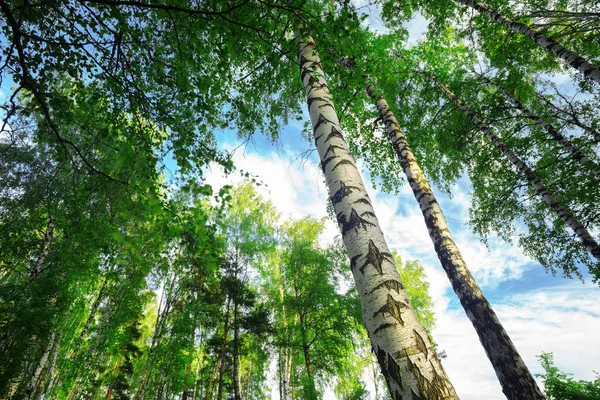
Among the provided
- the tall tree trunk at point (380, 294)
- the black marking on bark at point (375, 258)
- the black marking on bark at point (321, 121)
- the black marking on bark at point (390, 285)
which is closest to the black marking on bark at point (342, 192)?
the tall tree trunk at point (380, 294)

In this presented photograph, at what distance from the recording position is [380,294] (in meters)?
1.49

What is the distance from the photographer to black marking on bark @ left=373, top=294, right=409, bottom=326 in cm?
141

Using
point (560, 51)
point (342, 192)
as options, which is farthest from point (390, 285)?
point (560, 51)

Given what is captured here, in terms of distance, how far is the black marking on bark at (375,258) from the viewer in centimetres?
162

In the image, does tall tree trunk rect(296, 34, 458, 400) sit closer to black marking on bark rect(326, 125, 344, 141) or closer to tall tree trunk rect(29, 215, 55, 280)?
black marking on bark rect(326, 125, 344, 141)

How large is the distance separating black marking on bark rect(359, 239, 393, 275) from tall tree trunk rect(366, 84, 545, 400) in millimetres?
2935

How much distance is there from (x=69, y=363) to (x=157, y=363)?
376 centimetres

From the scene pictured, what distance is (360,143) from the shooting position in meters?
8.54

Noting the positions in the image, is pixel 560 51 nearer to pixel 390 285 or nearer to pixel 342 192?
pixel 342 192

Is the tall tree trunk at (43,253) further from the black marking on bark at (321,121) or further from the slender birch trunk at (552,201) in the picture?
the slender birch trunk at (552,201)

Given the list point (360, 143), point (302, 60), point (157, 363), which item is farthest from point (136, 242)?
point (157, 363)

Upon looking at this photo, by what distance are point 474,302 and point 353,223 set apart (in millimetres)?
3092

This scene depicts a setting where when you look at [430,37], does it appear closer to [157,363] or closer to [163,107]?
[163,107]

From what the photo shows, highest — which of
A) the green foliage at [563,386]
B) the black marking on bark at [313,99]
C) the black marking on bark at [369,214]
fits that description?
the black marking on bark at [313,99]
